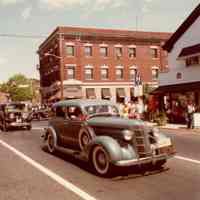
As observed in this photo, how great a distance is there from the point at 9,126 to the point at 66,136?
1206cm

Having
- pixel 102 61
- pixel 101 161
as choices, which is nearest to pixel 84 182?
pixel 101 161

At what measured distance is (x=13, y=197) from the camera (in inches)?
268

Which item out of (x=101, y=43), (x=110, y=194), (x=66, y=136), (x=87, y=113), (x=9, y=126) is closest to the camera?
(x=110, y=194)

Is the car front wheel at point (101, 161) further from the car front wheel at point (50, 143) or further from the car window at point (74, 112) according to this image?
the car front wheel at point (50, 143)

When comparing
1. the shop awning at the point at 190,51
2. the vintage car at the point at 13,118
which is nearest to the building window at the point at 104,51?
the shop awning at the point at 190,51

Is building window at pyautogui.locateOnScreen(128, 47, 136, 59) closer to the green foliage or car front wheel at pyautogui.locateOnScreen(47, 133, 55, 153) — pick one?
the green foliage

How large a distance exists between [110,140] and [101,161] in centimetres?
63

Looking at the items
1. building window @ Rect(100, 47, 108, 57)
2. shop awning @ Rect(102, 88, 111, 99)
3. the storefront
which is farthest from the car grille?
building window @ Rect(100, 47, 108, 57)

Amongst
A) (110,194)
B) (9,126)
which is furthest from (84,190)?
(9,126)

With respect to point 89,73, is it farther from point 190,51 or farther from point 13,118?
point 13,118

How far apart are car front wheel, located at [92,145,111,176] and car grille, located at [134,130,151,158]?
79 centimetres

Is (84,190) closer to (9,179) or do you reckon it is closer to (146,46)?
(9,179)

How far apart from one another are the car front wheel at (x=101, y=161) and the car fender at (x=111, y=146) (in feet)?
0.43

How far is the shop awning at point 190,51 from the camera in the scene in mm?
26561
